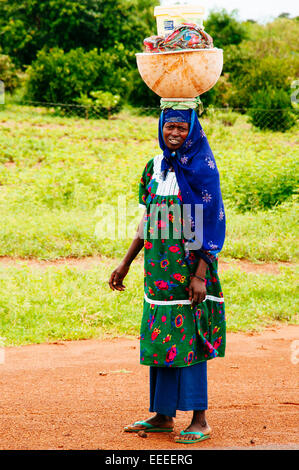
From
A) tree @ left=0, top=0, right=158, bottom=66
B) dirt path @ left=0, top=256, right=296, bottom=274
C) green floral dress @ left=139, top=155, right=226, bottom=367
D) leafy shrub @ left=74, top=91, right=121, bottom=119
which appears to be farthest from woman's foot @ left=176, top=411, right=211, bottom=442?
tree @ left=0, top=0, right=158, bottom=66

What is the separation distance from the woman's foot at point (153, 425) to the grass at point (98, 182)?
4.10 m

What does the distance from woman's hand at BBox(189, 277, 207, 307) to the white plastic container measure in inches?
46.5

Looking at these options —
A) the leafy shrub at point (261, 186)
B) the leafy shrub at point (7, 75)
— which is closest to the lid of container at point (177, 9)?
the leafy shrub at point (261, 186)

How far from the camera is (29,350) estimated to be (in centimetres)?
497

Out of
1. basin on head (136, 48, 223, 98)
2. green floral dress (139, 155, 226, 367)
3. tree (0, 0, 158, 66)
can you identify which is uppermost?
tree (0, 0, 158, 66)

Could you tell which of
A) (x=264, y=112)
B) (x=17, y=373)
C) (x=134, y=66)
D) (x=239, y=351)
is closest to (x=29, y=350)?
(x=17, y=373)

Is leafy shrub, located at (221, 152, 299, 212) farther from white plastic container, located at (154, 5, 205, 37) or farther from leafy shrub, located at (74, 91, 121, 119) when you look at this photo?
leafy shrub, located at (74, 91, 121, 119)

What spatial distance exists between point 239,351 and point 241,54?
15793mm

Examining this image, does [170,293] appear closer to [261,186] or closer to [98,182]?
[261,186]

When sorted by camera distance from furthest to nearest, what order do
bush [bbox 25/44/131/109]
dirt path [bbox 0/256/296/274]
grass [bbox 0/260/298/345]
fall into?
bush [bbox 25/44/131/109] < dirt path [bbox 0/256/296/274] < grass [bbox 0/260/298/345]

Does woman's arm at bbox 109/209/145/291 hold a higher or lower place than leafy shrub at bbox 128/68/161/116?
lower

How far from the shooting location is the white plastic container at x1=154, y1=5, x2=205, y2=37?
10.2 ft

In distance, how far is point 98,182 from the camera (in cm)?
990

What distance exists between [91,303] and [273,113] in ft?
33.1
